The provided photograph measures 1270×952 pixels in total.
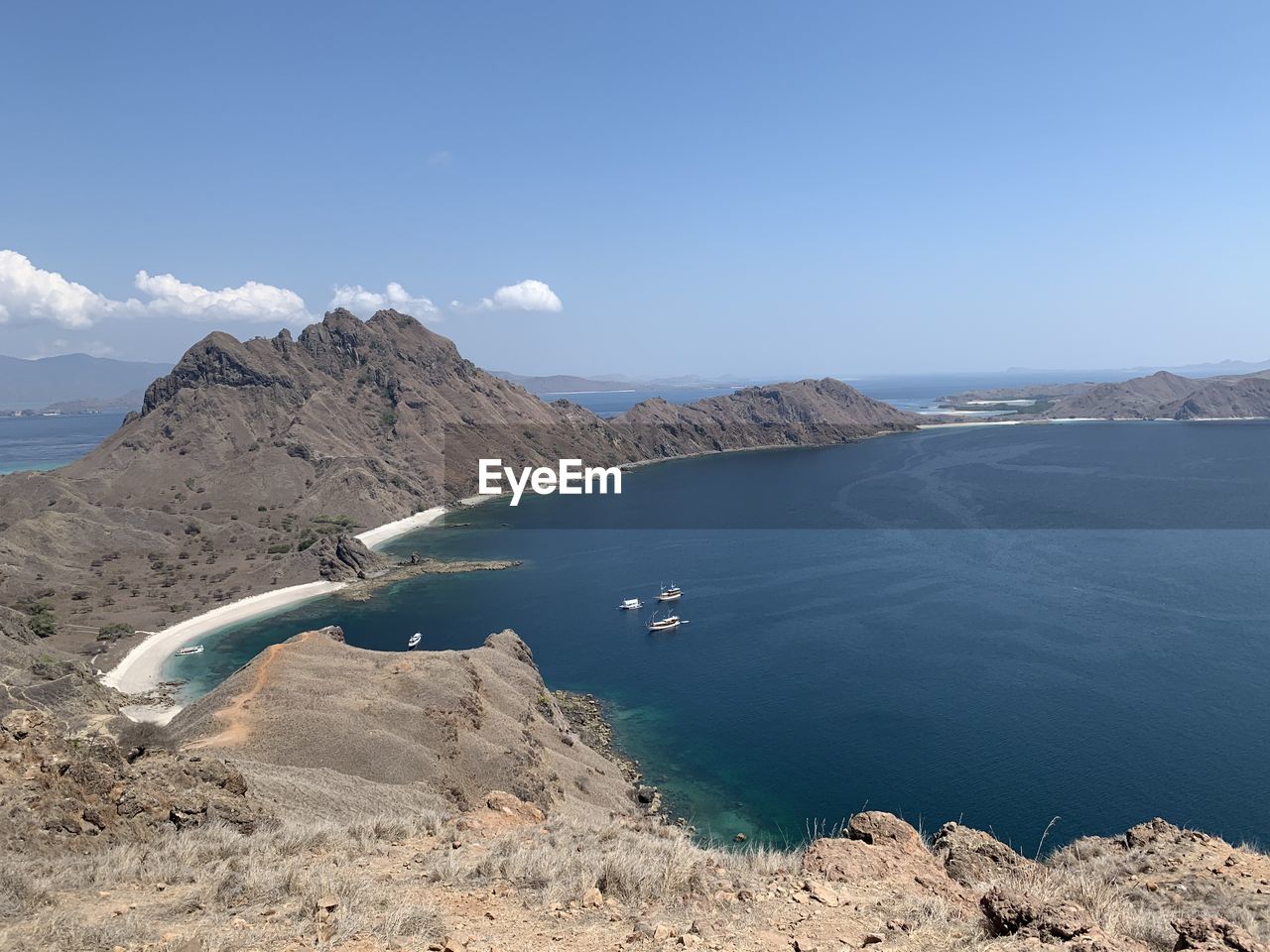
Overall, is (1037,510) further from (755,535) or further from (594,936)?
(594,936)

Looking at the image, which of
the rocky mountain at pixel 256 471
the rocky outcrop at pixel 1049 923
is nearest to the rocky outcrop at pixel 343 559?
the rocky mountain at pixel 256 471

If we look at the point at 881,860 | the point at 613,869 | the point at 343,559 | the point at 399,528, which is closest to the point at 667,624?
the point at 343,559

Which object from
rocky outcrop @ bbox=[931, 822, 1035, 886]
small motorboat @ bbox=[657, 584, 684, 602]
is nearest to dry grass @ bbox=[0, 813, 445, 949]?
rocky outcrop @ bbox=[931, 822, 1035, 886]

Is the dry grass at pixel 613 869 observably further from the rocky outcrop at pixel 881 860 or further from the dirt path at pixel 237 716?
the dirt path at pixel 237 716

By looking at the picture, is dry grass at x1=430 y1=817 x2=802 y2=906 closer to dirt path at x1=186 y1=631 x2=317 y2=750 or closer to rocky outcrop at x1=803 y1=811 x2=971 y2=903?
rocky outcrop at x1=803 y1=811 x2=971 y2=903

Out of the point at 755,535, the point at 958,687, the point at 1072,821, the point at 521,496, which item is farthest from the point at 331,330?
the point at 1072,821

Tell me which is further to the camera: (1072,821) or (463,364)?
(463,364)
